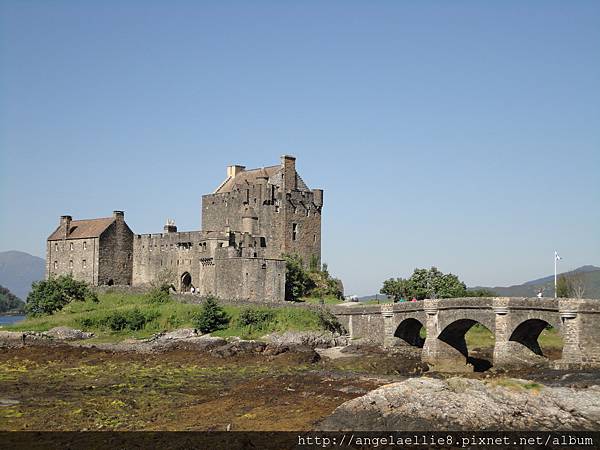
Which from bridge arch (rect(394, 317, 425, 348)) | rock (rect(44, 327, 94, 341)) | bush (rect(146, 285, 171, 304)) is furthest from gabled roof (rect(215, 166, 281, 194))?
bridge arch (rect(394, 317, 425, 348))

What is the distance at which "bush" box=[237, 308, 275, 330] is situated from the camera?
56938mm

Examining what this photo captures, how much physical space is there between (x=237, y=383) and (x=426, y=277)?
2927 cm

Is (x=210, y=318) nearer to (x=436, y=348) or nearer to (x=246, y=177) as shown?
(x=436, y=348)

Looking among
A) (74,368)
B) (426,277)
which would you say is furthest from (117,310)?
(426,277)

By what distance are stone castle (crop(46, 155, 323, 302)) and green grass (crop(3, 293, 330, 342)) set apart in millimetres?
4633

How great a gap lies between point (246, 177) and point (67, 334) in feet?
76.1

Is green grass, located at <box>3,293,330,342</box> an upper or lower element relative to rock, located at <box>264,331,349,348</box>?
upper

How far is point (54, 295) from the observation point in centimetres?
6938

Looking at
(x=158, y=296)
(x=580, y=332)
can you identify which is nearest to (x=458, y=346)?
(x=580, y=332)

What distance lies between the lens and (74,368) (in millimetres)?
45844

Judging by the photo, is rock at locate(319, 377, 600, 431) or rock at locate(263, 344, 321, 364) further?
rock at locate(263, 344, 321, 364)

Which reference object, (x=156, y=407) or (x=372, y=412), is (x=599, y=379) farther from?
(x=156, y=407)

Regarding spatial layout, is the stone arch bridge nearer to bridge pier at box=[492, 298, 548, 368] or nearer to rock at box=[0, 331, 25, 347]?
bridge pier at box=[492, 298, 548, 368]

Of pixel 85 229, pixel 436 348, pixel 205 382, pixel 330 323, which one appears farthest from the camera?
pixel 85 229
